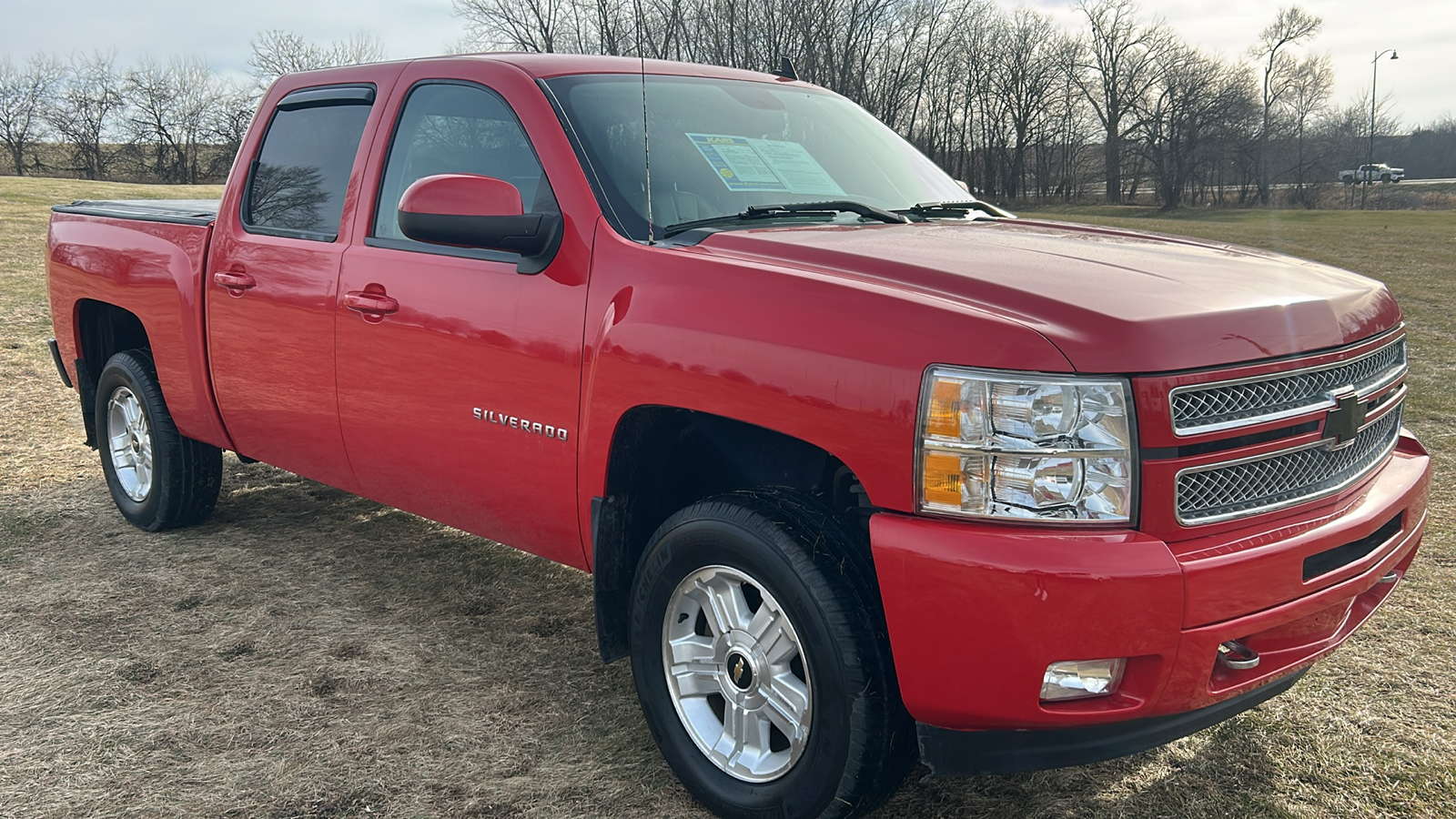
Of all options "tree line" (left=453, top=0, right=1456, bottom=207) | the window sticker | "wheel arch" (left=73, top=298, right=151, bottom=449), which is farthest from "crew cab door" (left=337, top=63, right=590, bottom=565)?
"tree line" (left=453, top=0, right=1456, bottom=207)

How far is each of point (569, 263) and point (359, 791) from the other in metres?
1.49

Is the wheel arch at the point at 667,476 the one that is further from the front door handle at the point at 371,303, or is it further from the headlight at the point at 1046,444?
the front door handle at the point at 371,303

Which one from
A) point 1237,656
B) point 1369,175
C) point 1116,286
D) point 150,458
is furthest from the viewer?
point 1369,175

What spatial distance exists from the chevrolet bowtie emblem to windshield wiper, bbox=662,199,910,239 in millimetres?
1286

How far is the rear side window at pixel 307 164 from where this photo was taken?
3.90 meters

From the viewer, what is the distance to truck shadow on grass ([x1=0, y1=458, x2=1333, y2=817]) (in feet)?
9.36

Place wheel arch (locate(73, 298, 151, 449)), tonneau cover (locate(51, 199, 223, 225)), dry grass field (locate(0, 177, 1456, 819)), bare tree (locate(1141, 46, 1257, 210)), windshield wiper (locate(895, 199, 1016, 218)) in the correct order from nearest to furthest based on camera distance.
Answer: dry grass field (locate(0, 177, 1456, 819)) < windshield wiper (locate(895, 199, 1016, 218)) < tonneau cover (locate(51, 199, 223, 225)) < wheel arch (locate(73, 298, 151, 449)) < bare tree (locate(1141, 46, 1257, 210))

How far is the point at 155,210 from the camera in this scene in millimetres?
5156

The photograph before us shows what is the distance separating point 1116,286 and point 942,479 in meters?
0.61

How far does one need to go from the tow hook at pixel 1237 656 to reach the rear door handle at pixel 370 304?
2.49m

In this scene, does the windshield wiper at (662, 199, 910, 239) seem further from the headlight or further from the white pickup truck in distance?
the white pickup truck in distance

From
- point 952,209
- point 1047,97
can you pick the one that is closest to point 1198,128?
point 1047,97

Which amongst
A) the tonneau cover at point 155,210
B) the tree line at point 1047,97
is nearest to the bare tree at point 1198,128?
the tree line at point 1047,97

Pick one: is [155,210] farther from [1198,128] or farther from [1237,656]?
[1198,128]
